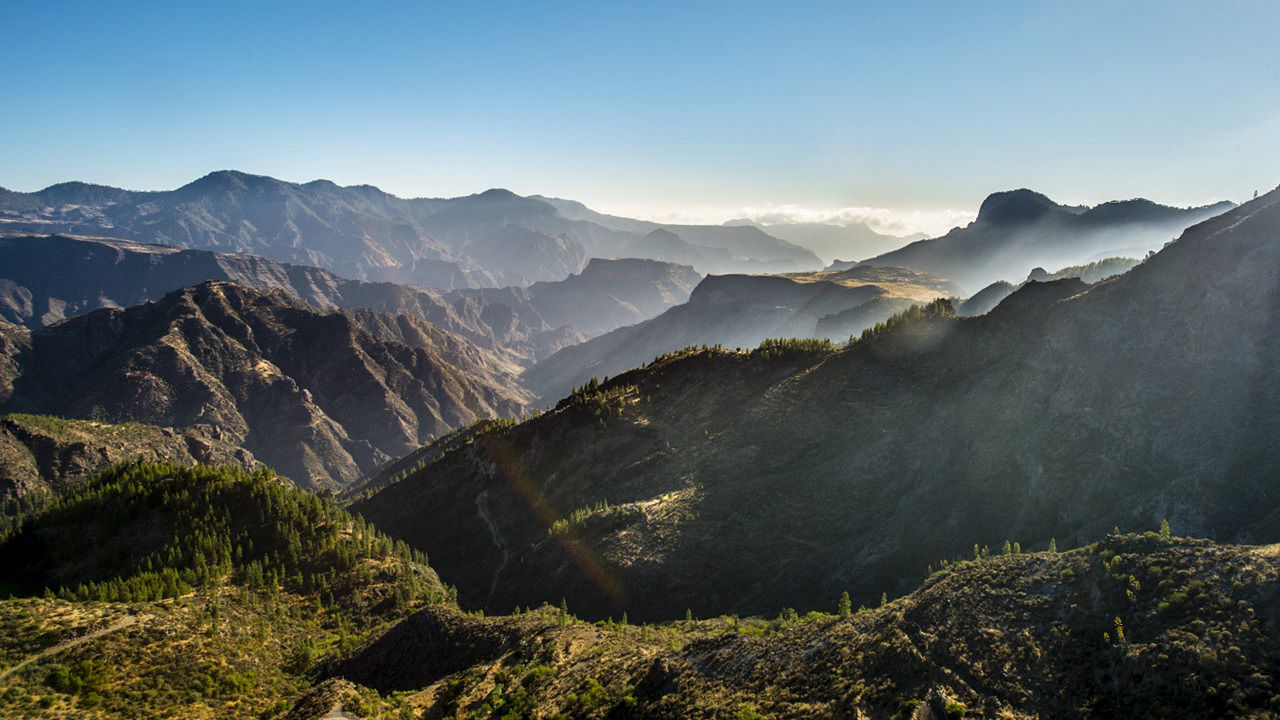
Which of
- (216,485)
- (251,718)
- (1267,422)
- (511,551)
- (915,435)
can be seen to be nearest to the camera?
(251,718)

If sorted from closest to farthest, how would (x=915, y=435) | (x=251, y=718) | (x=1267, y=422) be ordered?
(x=251, y=718) < (x=1267, y=422) < (x=915, y=435)

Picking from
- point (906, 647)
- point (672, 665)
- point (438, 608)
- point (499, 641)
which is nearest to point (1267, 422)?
point (906, 647)

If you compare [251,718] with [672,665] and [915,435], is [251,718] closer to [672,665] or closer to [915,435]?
[672,665]

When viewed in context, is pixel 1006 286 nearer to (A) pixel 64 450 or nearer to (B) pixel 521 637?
(B) pixel 521 637

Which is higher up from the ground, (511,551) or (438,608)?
(438,608)

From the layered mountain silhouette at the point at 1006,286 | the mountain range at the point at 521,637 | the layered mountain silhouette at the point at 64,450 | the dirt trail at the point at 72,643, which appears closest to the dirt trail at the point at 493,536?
the mountain range at the point at 521,637

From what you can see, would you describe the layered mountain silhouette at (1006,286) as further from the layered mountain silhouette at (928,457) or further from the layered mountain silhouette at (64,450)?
the layered mountain silhouette at (64,450)

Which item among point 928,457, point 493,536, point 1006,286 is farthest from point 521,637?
point 1006,286
